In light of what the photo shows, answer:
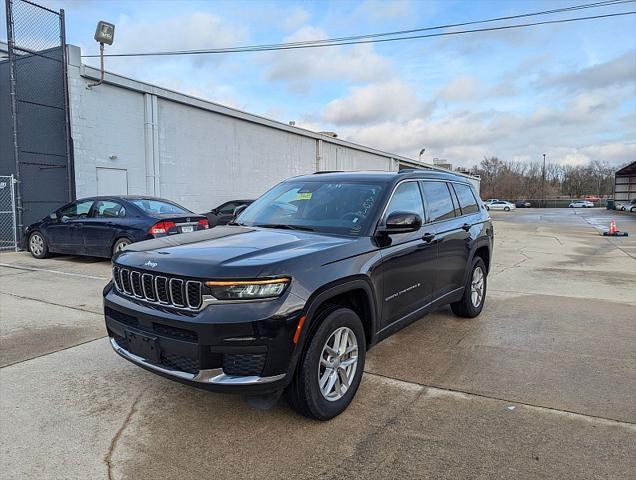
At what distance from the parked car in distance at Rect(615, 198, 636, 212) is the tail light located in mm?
57818

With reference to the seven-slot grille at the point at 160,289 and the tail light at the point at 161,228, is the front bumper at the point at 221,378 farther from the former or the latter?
the tail light at the point at 161,228

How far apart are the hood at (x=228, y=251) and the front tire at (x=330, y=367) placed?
472 mm

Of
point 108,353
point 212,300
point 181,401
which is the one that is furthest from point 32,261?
point 212,300

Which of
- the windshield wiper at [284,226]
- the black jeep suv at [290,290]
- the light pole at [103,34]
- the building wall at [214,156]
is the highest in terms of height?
the light pole at [103,34]

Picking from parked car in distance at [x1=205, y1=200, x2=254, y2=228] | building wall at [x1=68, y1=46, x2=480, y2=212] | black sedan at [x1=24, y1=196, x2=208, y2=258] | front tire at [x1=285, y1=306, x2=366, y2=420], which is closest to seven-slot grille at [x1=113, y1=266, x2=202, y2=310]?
front tire at [x1=285, y1=306, x2=366, y2=420]

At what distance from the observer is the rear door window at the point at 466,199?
5.80 m

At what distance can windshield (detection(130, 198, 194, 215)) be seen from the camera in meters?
9.84

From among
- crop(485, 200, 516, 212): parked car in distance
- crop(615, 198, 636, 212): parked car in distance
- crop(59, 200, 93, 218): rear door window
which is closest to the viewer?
crop(59, 200, 93, 218): rear door window

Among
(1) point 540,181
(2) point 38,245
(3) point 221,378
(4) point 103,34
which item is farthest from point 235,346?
(1) point 540,181

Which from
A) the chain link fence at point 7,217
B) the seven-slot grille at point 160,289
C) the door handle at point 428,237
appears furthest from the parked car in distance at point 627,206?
the seven-slot grille at point 160,289

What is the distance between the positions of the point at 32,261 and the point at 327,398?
9.80 metres

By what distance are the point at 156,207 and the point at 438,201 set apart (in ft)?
22.3

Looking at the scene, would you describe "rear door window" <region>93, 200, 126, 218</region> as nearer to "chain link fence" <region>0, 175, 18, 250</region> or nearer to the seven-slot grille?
"chain link fence" <region>0, 175, 18, 250</region>

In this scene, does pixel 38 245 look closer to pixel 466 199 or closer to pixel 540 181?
pixel 466 199
